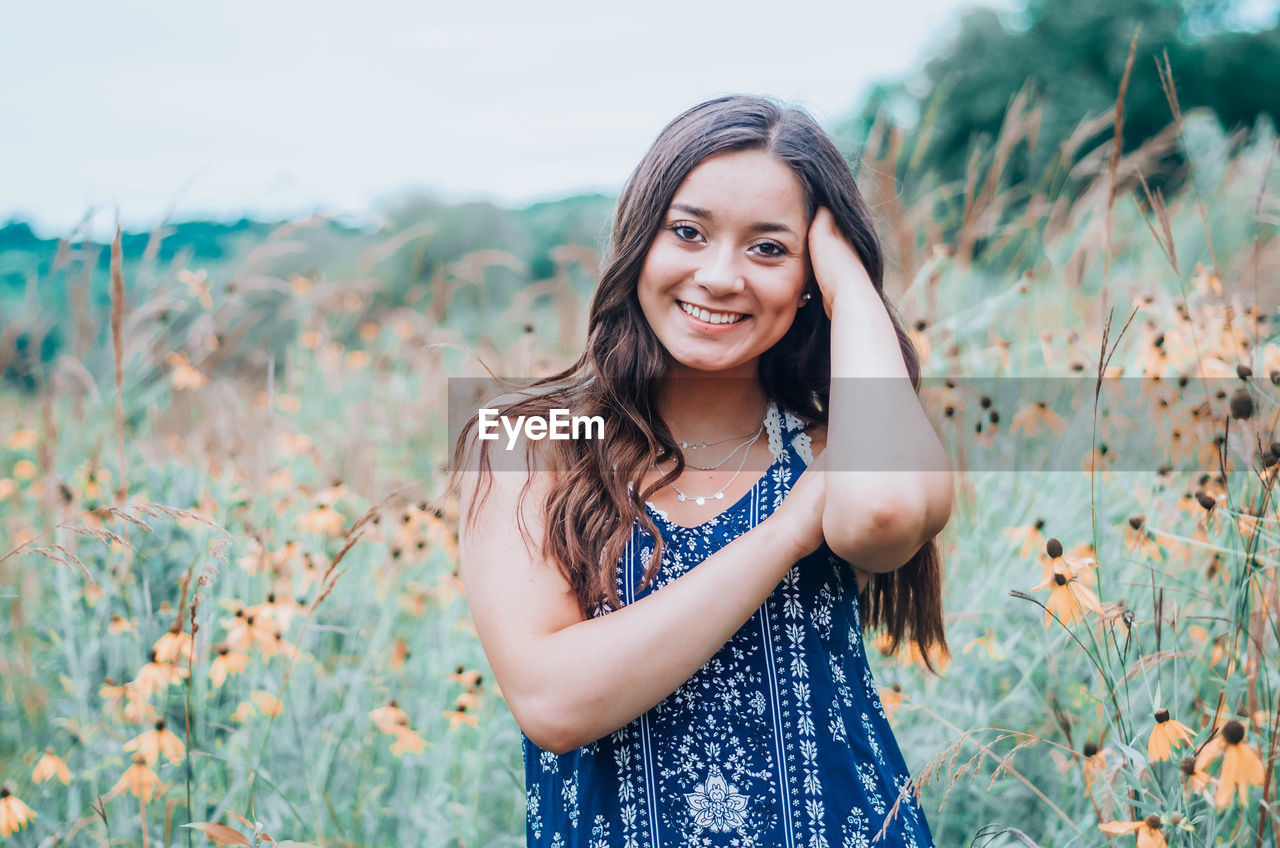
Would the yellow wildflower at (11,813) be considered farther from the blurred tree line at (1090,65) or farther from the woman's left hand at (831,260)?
the blurred tree line at (1090,65)

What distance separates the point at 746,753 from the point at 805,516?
1.13 feet

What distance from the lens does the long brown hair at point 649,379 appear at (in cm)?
136

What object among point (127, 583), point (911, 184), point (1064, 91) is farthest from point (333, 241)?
point (1064, 91)

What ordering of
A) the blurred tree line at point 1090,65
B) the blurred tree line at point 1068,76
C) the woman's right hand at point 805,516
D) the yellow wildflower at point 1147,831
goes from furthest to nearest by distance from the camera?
1. the blurred tree line at point 1090,65
2. the blurred tree line at point 1068,76
3. the woman's right hand at point 805,516
4. the yellow wildflower at point 1147,831

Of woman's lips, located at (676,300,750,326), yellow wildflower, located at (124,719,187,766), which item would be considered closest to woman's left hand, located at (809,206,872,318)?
woman's lips, located at (676,300,750,326)

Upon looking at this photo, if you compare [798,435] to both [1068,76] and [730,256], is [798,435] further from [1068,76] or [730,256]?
[1068,76]

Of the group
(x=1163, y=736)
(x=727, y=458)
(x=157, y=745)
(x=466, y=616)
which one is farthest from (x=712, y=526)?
(x=466, y=616)

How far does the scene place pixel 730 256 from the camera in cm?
136

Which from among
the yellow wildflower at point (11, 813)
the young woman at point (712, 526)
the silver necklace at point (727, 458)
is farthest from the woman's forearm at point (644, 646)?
the yellow wildflower at point (11, 813)

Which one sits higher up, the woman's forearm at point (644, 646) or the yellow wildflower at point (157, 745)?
the woman's forearm at point (644, 646)

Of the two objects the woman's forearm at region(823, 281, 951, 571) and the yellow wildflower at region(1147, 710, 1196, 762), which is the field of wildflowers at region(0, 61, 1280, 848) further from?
the woman's forearm at region(823, 281, 951, 571)

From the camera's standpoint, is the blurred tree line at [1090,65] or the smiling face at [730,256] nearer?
the smiling face at [730,256]

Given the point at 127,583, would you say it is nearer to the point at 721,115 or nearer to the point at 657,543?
the point at 657,543

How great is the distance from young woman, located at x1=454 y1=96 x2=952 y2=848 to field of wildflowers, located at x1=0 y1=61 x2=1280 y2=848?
19 centimetres
